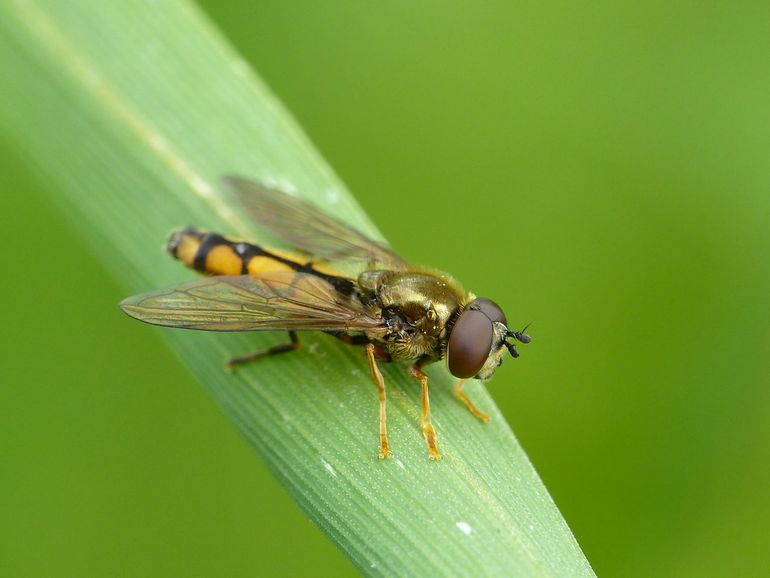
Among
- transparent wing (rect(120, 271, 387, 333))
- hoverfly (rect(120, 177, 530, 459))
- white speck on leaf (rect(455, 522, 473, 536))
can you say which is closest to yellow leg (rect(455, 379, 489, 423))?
hoverfly (rect(120, 177, 530, 459))

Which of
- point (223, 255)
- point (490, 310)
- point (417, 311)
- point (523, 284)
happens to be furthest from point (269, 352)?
point (523, 284)

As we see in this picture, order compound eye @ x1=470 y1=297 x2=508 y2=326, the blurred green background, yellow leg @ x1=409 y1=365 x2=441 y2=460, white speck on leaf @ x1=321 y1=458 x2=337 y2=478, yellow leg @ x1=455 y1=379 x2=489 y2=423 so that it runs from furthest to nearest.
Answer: the blurred green background < compound eye @ x1=470 y1=297 x2=508 y2=326 < yellow leg @ x1=455 y1=379 x2=489 y2=423 < yellow leg @ x1=409 y1=365 x2=441 y2=460 < white speck on leaf @ x1=321 y1=458 x2=337 y2=478

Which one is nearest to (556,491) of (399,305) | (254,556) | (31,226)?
(399,305)

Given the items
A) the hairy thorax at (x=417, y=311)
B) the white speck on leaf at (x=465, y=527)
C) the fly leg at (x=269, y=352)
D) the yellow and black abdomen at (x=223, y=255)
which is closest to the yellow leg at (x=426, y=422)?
the hairy thorax at (x=417, y=311)

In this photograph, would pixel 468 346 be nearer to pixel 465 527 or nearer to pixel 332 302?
pixel 332 302

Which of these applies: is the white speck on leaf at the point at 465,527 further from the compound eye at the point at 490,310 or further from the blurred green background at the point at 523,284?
the blurred green background at the point at 523,284

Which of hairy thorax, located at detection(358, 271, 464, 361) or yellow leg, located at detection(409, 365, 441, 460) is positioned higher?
hairy thorax, located at detection(358, 271, 464, 361)

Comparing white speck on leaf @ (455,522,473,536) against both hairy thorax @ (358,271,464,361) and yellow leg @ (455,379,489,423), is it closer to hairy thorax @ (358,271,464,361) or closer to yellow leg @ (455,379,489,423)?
yellow leg @ (455,379,489,423)
